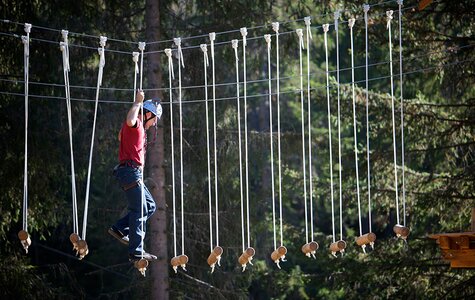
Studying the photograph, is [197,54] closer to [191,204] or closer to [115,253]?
[191,204]

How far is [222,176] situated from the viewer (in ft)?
49.1

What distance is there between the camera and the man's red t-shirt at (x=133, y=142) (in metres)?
8.76

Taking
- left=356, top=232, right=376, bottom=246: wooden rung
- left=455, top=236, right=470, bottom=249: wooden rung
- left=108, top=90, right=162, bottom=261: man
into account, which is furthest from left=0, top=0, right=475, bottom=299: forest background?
left=356, top=232, right=376, bottom=246: wooden rung

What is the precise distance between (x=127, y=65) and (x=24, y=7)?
5.09ft

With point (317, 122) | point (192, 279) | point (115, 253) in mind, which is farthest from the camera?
point (317, 122)

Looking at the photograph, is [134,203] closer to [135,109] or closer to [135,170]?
[135,170]

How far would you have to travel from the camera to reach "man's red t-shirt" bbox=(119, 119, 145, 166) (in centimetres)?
876

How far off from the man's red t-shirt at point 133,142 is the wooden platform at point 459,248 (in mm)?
2681

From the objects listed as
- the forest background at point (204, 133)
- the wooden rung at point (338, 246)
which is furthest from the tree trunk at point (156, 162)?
the wooden rung at point (338, 246)

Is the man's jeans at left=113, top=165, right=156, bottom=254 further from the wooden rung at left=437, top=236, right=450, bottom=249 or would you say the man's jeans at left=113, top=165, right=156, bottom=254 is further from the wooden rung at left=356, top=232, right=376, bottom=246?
the wooden rung at left=437, top=236, right=450, bottom=249

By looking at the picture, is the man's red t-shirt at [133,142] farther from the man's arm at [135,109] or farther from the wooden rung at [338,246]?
the wooden rung at [338,246]

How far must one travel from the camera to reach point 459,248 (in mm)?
9273

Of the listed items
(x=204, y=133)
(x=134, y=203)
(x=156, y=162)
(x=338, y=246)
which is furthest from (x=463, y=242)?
(x=204, y=133)

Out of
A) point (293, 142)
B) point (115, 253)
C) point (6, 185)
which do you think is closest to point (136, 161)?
point (6, 185)
